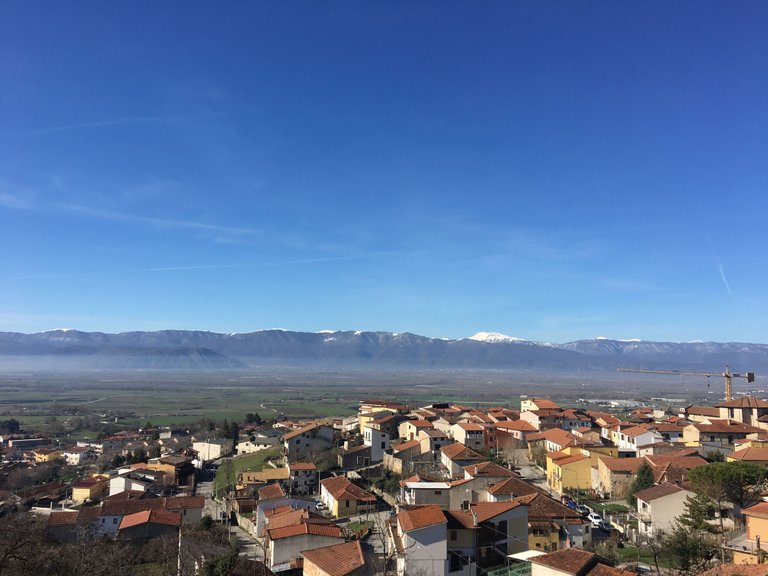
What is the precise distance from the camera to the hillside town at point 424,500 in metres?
17.1

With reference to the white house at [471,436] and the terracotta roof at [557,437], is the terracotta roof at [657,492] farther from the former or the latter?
the white house at [471,436]

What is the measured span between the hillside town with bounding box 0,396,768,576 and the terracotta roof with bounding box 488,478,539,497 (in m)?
0.08

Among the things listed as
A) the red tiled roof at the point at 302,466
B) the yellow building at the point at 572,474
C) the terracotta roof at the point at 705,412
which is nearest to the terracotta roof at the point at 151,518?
the red tiled roof at the point at 302,466

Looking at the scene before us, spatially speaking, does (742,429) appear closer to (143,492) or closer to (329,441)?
(329,441)

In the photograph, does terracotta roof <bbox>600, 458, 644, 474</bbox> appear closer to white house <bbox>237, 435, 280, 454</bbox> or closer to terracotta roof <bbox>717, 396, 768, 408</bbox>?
terracotta roof <bbox>717, 396, 768, 408</bbox>

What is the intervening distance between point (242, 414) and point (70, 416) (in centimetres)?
2801

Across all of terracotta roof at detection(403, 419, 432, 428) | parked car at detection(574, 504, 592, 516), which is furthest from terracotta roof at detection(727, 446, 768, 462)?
terracotta roof at detection(403, 419, 432, 428)

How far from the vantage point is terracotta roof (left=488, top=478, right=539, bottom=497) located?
22750 millimetres

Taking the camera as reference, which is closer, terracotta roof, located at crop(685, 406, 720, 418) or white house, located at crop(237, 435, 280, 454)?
terracotta roof, located at crop(685, 406, 720, 418)

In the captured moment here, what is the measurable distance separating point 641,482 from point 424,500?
9.82 meters

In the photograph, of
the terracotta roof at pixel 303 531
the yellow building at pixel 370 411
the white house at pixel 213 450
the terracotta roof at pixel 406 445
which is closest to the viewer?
the terracotta roof at pixel 303 531

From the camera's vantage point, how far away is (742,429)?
33812 mm

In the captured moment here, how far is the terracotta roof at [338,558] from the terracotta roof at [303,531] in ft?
9.68

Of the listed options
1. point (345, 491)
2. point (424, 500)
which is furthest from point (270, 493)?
point (424, 500)
